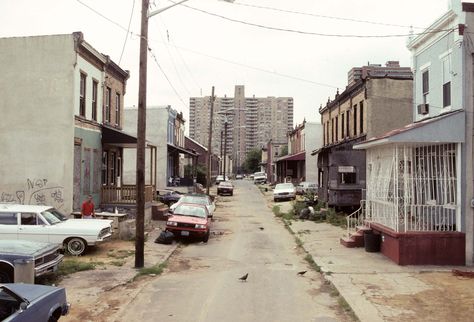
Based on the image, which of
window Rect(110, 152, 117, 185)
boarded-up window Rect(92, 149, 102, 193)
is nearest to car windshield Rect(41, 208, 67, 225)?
boarded-up window Rect(92, 149, 102, 193)

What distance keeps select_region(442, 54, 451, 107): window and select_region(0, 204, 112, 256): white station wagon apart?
1179cm

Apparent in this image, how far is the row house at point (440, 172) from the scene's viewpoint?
14133 mm

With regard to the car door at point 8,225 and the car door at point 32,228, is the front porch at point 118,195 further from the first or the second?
the car door at point 8,225

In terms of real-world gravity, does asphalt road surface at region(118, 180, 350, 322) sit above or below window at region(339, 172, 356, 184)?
below

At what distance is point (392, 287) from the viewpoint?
11.3 metres

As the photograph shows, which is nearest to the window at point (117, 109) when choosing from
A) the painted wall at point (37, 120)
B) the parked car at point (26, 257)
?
the painted wall at point (37, 120)

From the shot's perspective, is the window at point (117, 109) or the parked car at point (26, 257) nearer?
the parked car at point (26, 257)

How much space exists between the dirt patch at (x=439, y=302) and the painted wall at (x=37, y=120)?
13852mm

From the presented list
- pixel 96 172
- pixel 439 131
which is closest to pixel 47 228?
pixel 96 172

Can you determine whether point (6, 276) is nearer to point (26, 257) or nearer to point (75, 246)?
point (26, 257)

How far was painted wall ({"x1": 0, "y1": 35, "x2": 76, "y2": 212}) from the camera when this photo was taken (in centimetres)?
1967

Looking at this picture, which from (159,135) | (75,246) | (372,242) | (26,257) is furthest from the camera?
(159,135)

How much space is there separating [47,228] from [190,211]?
6.88 meters

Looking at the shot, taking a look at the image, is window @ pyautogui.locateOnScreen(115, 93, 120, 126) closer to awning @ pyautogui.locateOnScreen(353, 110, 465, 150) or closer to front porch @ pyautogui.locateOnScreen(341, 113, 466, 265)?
front porch @ pyautogui.locateOnScreen(341, 113, 466, 265)
